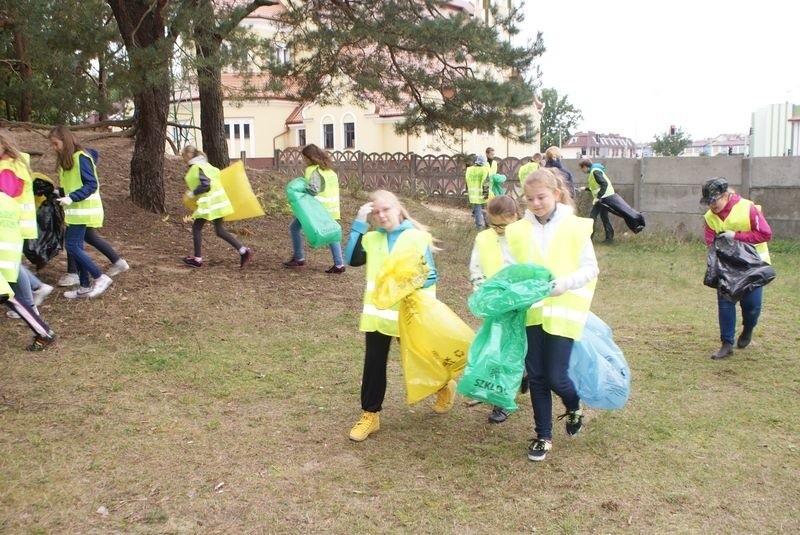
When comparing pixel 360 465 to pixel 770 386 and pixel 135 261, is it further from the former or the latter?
pixel 135 261

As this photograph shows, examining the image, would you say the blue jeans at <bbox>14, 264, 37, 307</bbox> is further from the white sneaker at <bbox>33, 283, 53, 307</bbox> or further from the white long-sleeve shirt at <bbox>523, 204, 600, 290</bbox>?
the white long-sleeve shirt at <bbox>523, 204, 600, 290</bbox>

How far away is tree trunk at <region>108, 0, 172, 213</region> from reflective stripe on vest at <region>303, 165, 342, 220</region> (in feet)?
5.64

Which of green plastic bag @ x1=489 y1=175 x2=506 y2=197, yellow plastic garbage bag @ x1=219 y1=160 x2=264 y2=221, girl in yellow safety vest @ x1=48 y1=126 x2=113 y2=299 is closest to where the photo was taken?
girl in yellow safety vest @ x1=48 y1=126 x2=113 y2=299

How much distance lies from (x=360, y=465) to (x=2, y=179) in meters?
3.69

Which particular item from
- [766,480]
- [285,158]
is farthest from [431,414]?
[285,158]

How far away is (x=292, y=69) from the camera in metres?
10.5

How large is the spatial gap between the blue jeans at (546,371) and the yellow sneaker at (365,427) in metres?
0.94

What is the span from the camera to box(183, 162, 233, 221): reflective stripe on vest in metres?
8.26

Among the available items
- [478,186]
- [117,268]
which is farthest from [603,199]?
[117,268]

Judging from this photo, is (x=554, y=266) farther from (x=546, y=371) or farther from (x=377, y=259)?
(x=377, y=259)

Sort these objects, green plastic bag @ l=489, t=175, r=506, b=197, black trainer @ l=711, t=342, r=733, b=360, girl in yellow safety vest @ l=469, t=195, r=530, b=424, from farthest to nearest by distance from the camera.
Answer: green plastic bag @ l=489, t=175, r=506, b=197 < black trainer @ l=711, t=342, r=733, b=360 < girl in yellow safety vest @ l=469, t=195, r=530, b=424

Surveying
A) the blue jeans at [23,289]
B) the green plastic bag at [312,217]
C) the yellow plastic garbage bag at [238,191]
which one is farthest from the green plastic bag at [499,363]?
the yellow plastic garbage bag at [238,191]

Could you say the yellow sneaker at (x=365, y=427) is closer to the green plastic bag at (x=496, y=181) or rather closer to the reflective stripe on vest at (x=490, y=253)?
the reflective stripe on vest at (x=490, y=253)

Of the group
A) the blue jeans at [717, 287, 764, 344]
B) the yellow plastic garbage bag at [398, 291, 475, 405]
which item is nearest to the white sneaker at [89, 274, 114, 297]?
the yellow plastic garbage bag at [398, 291, 475, 405]
